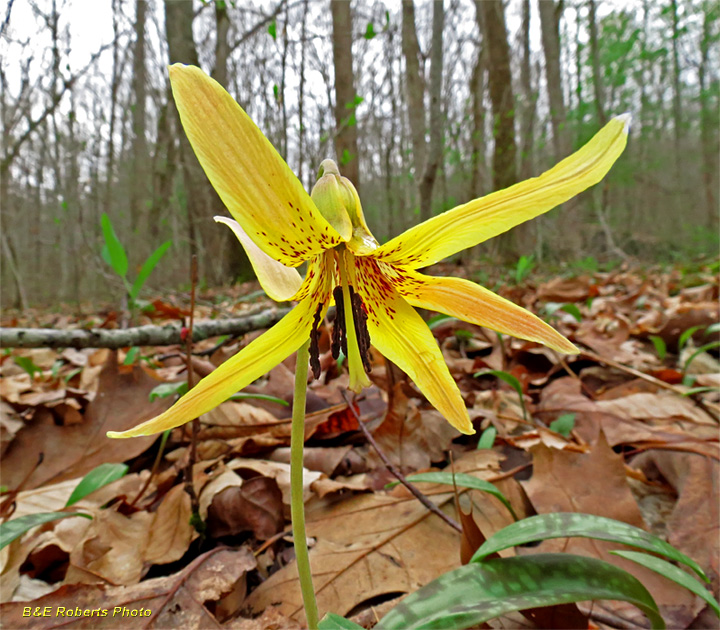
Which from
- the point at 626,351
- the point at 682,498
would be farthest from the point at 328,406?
the point at 626,351

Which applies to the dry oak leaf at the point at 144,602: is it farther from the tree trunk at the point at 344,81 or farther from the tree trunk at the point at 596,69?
the tree trunk at the point at 596,69

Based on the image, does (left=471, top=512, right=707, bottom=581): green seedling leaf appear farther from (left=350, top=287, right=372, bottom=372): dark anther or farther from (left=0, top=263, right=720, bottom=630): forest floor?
(left=350, top=287, right=372, bottom=372): dark anther

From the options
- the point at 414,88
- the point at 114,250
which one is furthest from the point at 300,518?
the point at 414,88

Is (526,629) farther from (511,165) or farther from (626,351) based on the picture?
(511,165)

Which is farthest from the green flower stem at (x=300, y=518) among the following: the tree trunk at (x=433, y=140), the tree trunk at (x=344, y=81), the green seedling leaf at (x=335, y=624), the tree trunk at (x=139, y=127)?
Answer: the tree trunk at (x=139, y=127)

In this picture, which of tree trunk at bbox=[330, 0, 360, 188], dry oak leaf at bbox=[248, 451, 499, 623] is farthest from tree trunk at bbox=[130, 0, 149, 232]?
dry oak leaf at bbox=[248, 451, 499, 623]
